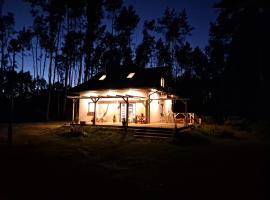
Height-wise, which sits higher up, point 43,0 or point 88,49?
point 43,0

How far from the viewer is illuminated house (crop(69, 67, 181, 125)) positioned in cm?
2119

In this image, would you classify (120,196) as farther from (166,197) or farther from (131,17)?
(131,17)

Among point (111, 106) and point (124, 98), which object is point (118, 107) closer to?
point (111, 106)

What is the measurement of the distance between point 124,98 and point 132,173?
13.4 metres

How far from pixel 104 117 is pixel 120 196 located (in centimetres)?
1752

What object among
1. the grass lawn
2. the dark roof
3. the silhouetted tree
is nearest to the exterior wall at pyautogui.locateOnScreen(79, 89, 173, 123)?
the dark roof

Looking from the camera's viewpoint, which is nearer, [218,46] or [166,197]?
[166,197]

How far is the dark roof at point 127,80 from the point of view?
2162cm

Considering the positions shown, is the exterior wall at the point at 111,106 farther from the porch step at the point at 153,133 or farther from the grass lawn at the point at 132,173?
the grass lawn at the point at 132,173

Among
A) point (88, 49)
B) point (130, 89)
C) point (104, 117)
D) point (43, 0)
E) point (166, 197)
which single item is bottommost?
point (166, 197)

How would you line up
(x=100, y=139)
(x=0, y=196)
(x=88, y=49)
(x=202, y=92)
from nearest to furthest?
1. (x=0, y=196)
2. (x=100, y=139)
3. (x=88, y=49)
4. (x=202, y=92)

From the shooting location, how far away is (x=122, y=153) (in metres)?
11.1

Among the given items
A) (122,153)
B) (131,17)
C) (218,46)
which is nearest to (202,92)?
(218,46)

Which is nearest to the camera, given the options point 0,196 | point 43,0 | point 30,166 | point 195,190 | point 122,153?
point 0,196
